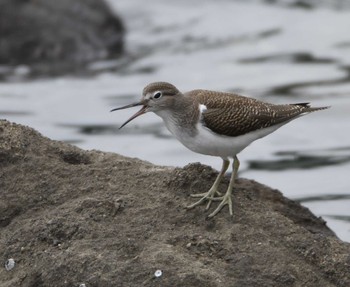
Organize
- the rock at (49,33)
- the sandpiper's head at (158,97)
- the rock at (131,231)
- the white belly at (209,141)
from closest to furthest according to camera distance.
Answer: the rock at (131,231)
the white belly at (209,141)
the sandpiper's head at (158,97)
the rock at (49,33)

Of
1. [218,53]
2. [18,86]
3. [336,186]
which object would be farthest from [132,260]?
[218,53]

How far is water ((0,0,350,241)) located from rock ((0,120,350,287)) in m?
3.48

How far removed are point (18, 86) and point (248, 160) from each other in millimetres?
4622

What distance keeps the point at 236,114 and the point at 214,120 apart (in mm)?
204

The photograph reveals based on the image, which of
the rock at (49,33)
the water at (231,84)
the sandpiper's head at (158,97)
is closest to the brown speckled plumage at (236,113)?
the sandpiper's head at (158,97)

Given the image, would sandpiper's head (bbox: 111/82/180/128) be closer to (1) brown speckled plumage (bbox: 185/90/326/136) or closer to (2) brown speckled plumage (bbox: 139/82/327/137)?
(2) brown speckled plumage (bbox: 139/82/327/137)

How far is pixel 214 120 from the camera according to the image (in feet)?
22.9

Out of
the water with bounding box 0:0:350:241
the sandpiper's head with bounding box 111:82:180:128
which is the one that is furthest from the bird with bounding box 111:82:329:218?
the water with bounding box 0:0:350:241

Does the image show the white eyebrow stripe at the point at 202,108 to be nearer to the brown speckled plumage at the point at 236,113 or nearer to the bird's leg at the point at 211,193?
the brown speckled plumage at the point at 236,113

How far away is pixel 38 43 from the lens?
16500 mm

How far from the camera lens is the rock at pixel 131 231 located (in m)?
6.01

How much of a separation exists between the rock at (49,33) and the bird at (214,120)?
374 inches

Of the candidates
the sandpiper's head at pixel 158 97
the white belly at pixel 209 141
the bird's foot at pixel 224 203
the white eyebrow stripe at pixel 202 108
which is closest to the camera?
the bird's foot at pixel 224 203

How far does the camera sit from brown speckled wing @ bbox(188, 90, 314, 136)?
6980mm
